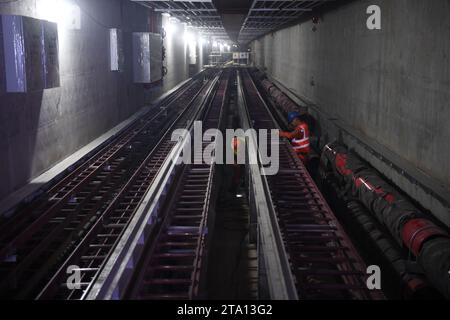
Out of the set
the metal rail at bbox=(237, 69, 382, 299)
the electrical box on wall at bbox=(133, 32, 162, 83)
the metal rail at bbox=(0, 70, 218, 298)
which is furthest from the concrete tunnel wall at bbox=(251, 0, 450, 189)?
the electrical box on wall at bbox=(133, 32, 162, 83)

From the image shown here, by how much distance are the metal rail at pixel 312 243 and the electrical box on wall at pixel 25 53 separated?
416cm

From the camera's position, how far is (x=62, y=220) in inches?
292

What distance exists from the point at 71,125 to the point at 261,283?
23.7 ft

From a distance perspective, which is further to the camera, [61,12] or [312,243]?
[61,12]

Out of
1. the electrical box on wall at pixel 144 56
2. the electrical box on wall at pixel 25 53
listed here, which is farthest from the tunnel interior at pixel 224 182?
the electrical box on wall at pixel 144 56

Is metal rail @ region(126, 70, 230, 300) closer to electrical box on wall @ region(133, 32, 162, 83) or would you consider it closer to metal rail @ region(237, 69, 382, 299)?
metal rail @ region(237, 69, 382, 299)

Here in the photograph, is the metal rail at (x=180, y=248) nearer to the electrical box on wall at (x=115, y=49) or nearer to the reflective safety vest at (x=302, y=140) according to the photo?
the reflective safety vest at (x=302, y=140)

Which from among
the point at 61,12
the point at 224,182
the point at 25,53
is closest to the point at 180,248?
the point at 25,53

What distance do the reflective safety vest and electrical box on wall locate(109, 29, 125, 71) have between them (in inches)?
253

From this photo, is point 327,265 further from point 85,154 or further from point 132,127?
point 132,127

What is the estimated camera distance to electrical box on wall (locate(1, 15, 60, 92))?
302 inches

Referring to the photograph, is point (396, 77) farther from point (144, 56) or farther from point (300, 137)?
point (144, 56)

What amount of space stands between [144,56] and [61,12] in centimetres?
687

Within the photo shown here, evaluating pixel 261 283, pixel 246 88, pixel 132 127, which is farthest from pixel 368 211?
pixel 246 88
